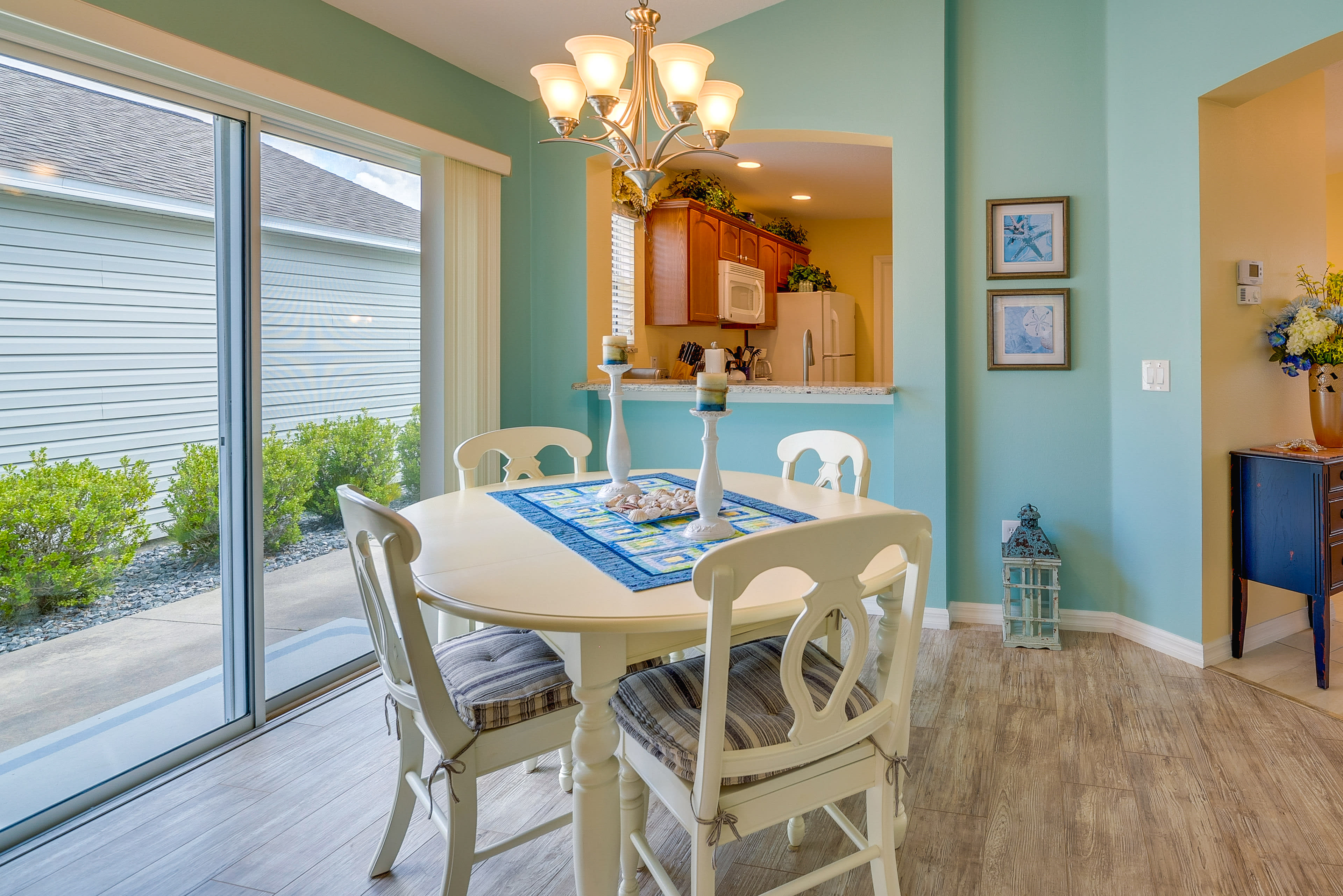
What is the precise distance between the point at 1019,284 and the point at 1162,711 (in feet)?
5.73

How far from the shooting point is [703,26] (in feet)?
11.3

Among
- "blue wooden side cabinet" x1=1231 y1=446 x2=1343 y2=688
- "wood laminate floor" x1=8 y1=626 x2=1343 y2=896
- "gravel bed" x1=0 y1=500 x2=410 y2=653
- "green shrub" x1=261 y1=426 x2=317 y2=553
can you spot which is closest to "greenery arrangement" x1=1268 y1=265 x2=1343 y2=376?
"blue wooden side cabinet" x1=1231 y1=446 x2=1343 y2=688

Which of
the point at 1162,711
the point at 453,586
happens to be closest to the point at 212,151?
the point at 453,586

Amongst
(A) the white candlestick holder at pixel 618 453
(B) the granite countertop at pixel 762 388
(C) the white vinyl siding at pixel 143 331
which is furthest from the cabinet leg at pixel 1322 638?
(C) the white vinyl siding at pixel 143 331

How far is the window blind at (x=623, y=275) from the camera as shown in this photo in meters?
4.49

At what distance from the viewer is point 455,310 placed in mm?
3164

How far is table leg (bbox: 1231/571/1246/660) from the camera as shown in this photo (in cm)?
281

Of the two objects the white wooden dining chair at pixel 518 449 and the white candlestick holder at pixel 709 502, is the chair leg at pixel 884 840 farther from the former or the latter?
the white wooden dining chair at pixel 518 449

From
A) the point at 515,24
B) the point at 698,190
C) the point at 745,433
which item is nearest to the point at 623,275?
the point at 698,190

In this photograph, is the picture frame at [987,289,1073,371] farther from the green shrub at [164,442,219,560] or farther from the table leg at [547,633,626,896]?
Result: the green shrub at [164,442,219,560]

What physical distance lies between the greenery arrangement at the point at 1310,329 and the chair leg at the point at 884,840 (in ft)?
8.23

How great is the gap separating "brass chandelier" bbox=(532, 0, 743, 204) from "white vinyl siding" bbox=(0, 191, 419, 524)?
3.97ft

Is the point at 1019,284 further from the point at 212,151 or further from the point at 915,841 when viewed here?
the point at 212,151

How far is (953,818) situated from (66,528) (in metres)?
2.39
